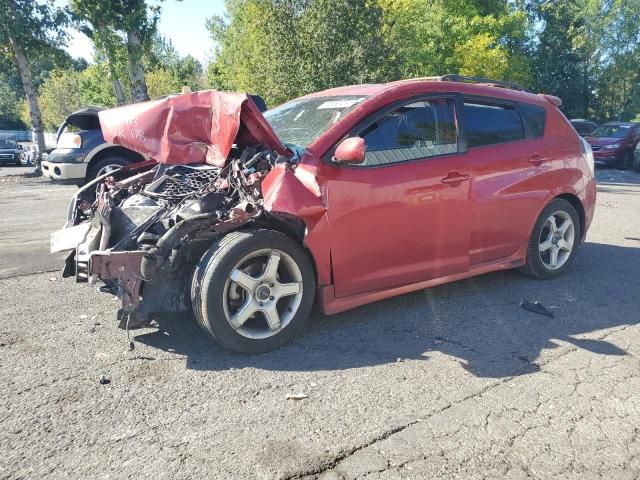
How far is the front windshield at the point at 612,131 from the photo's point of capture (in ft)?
65.0

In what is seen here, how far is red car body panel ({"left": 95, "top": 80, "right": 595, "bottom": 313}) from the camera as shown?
11.6 ft

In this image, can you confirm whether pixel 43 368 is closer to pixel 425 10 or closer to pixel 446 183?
pixel 446 183

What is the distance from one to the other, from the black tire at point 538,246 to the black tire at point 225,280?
2.55 m

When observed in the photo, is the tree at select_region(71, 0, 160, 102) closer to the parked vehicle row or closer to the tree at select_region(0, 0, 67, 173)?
the tree at select_region(0, 0, 67, 173)

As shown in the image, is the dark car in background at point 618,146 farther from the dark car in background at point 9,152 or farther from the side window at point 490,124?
the dark car in background at point 9,152

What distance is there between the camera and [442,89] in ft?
13.9

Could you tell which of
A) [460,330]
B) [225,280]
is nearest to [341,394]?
[225,280]

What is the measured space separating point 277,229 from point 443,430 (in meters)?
1.66

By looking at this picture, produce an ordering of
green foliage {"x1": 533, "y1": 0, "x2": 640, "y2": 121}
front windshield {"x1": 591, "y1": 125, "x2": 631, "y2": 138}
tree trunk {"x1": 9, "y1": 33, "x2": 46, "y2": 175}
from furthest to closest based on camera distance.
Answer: green foliage {"x1": 533, "y1": 0, "x2": 640, "y2": 121} → front windshield {"x1": 591, "y1": 125, "x2": 631, "y2": 138} → tree trunk {"x1": 9, "y1": 33, "x2": 46, "y2": 175}

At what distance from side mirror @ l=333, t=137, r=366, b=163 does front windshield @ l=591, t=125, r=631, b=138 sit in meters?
19.9

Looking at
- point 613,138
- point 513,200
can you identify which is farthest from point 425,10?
point 513,200

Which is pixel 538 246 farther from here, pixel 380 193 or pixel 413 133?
pixel 380 193

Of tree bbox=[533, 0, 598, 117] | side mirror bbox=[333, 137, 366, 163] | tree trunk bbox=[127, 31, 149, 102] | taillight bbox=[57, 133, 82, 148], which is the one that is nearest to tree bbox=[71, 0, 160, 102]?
tree trunk bbox=[127, 31, 149, 102]

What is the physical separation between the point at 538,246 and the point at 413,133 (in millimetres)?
1851
